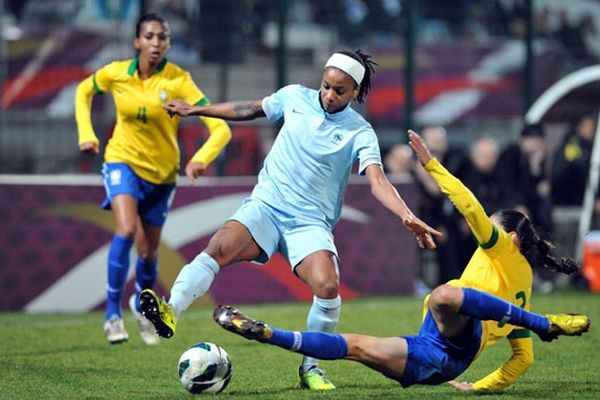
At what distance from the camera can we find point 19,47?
17.0 m

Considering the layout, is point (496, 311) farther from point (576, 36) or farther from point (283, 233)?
point (576, 36)

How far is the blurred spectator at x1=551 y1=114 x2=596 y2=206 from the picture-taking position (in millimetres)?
17703

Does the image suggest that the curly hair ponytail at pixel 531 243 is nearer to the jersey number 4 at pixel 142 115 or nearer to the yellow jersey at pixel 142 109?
the yellow jersey at pixel 142 109

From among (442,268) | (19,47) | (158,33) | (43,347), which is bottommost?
(442,268)

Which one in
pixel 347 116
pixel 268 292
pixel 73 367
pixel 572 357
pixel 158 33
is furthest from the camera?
pixel 268 292

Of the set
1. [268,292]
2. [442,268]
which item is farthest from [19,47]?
[442,268]

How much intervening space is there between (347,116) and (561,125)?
1133cm

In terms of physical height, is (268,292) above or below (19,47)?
below

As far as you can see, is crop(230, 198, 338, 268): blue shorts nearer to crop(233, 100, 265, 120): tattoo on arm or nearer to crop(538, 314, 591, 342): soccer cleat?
crop(233, 100, 265, 120): tattoo on arm

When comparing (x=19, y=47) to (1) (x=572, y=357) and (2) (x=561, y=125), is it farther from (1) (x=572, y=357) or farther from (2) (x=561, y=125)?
(1) (x=572, y=357)

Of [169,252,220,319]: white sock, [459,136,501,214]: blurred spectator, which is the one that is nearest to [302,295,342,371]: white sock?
[169,252,220,319]: white sock

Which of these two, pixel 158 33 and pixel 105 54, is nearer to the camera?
pixel 158 33

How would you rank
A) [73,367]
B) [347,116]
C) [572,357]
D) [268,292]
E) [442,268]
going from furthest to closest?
[442,268], [268,292], [572,357], [73,367], [347,116]

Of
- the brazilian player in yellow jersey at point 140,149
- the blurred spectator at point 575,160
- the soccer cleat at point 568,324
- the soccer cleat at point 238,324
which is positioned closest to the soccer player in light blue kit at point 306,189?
the soccer cleat at point 238,324
